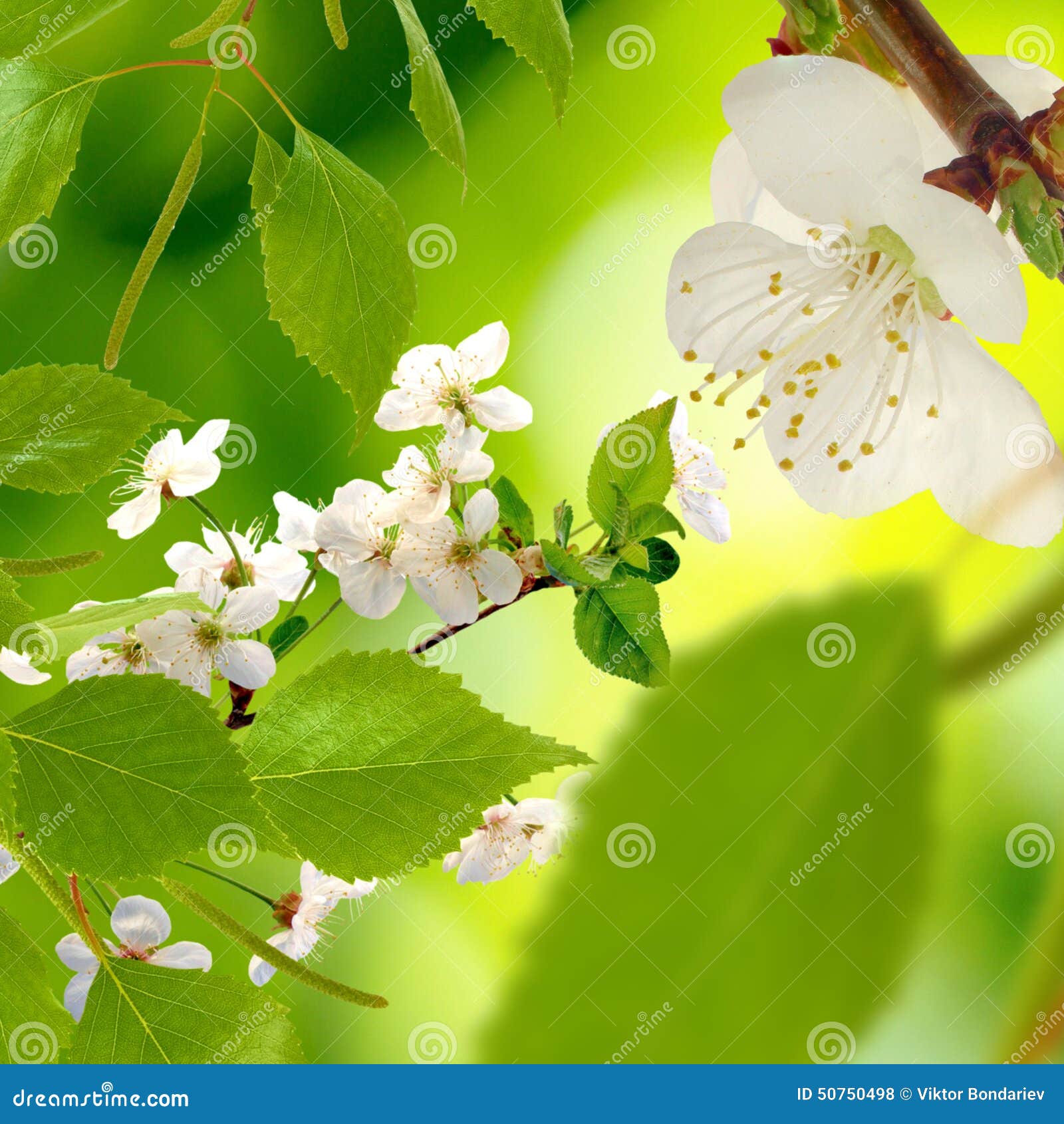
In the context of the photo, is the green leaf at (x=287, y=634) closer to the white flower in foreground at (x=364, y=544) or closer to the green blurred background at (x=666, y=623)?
the white flower in foreground at (x=364, y=544)

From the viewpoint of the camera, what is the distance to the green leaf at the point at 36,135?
0.87 ft

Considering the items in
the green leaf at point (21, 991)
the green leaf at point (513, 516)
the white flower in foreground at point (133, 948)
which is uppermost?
the green leaf at point (513, 516)

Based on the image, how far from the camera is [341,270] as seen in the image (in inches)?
11.7

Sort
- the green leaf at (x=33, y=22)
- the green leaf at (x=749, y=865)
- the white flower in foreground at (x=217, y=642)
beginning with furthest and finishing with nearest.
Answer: the green leaf at (x=749, y=865), the white flower in foreground at (x=217, y=642), the green leaf at (x=33, y=22)

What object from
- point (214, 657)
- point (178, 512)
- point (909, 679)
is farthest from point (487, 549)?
point (909, 679)

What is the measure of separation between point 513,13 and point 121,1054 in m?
0.29

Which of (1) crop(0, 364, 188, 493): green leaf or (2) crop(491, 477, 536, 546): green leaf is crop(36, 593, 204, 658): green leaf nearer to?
(1) crop(0, 364, 188, 493): green leaf

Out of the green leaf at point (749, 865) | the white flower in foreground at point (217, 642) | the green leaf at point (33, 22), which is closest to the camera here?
the green leaf at point (33, 22)

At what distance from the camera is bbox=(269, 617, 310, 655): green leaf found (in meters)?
0.38

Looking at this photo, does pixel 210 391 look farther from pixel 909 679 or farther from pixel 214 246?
pixel 909 679

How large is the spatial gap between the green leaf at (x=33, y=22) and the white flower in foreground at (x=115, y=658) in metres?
0.18

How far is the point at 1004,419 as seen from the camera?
34 cm

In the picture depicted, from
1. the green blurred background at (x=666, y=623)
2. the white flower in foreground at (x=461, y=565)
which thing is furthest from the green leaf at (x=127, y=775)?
the green blurred background at (x=666, y=623)

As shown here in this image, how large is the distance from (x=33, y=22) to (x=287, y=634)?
213mm
